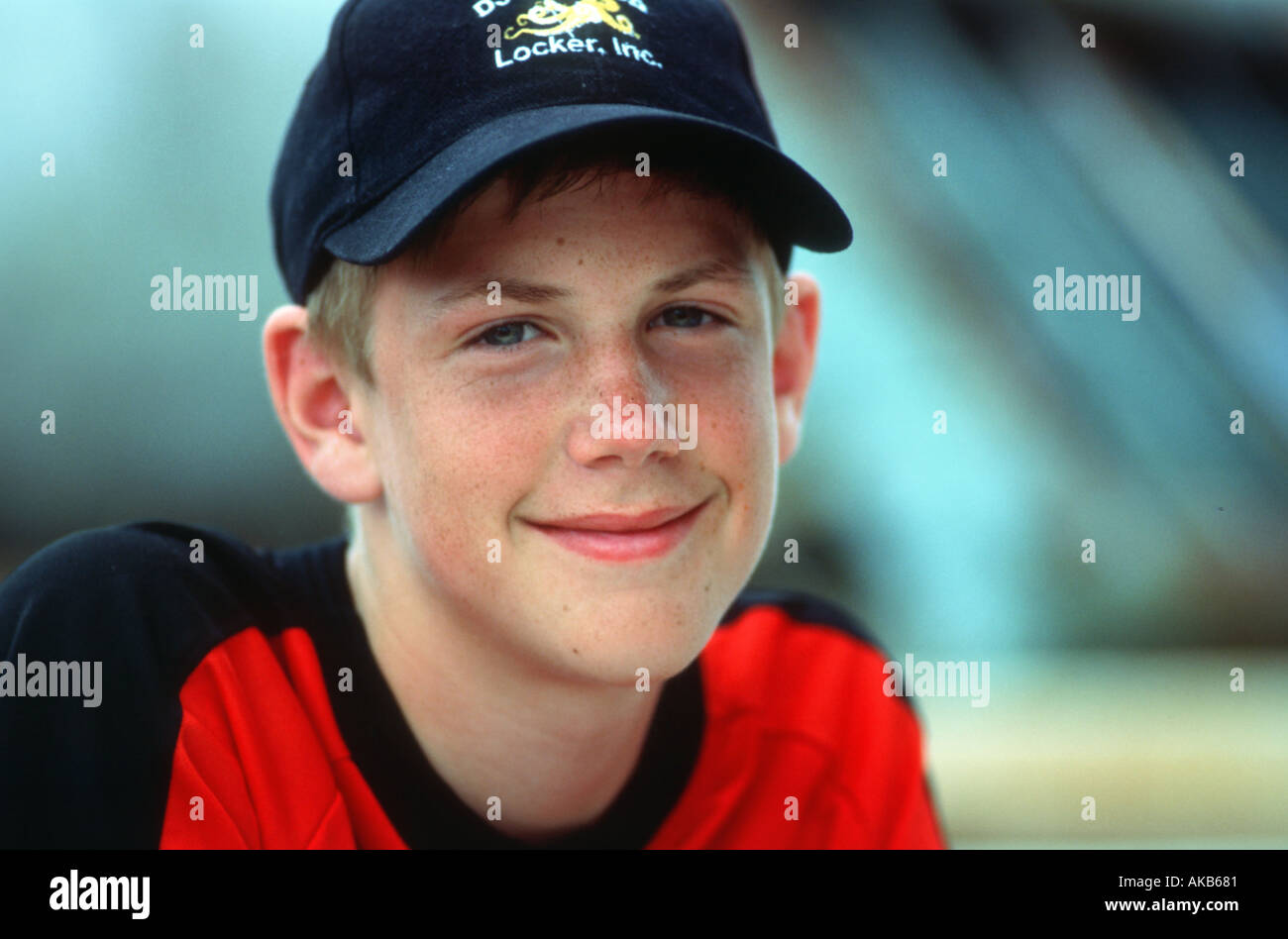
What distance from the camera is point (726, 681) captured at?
48.6 inches

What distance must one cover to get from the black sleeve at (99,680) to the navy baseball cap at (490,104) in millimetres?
291

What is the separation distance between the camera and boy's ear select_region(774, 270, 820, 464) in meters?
1.14

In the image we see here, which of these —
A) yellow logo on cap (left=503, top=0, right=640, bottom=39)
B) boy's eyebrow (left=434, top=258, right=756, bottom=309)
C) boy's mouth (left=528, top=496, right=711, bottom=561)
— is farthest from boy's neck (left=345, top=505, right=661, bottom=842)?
yellow logo on cap (left=503, top=0, right=640, bottom=39)

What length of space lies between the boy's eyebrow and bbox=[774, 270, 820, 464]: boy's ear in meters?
0.18

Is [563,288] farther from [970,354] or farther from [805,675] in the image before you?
[970,354]

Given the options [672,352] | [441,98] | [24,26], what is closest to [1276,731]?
[672,352]

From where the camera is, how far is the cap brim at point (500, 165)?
2.77ft

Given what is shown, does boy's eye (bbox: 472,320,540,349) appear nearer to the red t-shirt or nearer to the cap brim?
the cap brim

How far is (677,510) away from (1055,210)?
122cm

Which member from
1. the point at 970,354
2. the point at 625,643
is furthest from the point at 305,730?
the point at 970,354

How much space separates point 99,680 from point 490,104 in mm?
495

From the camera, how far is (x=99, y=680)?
0.86 metres

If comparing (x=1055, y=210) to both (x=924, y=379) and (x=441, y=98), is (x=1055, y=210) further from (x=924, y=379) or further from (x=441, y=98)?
(x=441, y=98)
